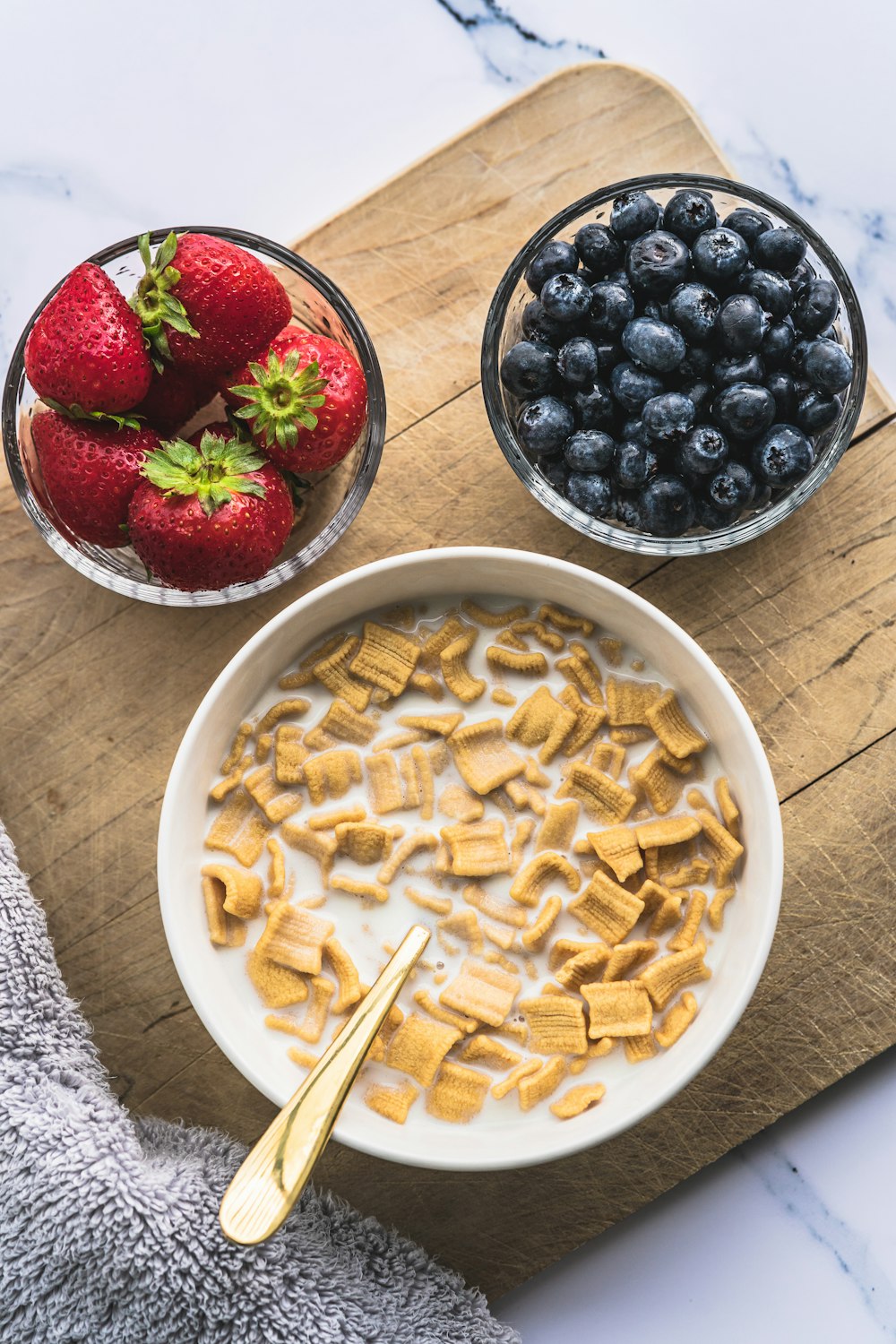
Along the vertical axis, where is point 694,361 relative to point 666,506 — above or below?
above

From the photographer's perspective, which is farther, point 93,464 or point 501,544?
point 501,544

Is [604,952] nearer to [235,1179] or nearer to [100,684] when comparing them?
[235,1179]

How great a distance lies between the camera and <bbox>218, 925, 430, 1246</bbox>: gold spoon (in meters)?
0.89

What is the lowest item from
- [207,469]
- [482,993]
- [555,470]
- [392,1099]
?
[392,1099]

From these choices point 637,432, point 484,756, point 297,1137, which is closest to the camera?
point 297,1137

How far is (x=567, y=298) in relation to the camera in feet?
3.32

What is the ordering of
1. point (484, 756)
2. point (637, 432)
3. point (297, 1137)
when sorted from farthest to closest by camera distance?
point (484, 756) < point (637, 432) < point (297, 1137)

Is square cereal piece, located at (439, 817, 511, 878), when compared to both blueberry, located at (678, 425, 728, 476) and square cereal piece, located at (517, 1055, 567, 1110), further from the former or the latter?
blueberry, located at (678, 425, 728, 476)

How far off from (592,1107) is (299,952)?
326 mm

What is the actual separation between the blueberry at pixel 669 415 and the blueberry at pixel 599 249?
0.15m

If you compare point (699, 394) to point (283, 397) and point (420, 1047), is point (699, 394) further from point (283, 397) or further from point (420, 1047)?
point (420, 1047)

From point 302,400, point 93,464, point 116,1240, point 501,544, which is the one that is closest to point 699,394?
point 501,544

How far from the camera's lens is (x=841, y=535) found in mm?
1158

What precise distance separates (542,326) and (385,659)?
36cm
